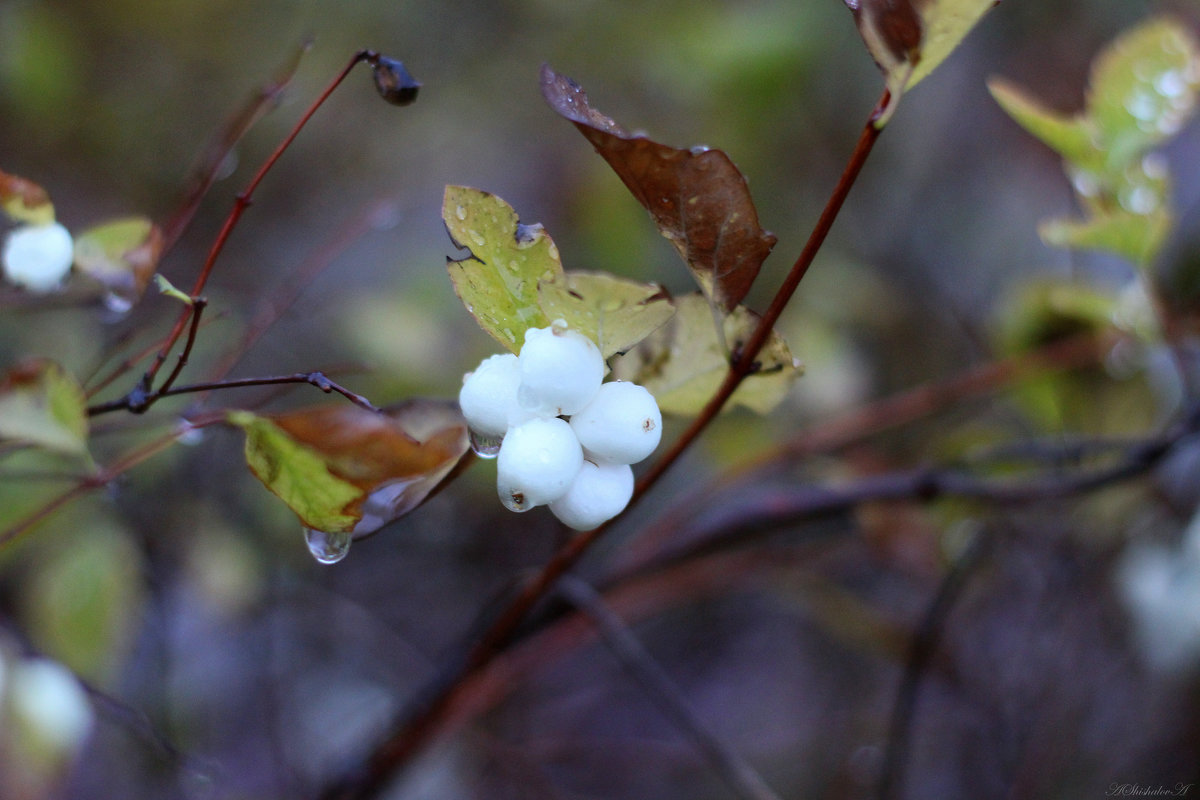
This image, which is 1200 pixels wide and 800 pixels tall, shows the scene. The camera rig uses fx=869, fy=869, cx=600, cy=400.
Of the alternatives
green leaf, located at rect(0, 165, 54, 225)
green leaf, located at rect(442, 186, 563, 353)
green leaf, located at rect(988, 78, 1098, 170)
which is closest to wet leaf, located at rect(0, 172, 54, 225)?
green leaf, located at rect(0, 165, 54, 225)

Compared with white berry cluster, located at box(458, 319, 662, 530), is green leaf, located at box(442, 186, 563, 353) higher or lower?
higher

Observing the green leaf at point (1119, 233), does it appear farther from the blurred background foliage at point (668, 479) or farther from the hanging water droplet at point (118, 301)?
the hanging water droplet at point (118, 301)

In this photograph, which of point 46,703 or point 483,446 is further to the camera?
point 46,703

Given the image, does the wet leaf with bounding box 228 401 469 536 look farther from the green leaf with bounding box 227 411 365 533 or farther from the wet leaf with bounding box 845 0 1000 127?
the wet leaf with bounding box 845 0 1000 127

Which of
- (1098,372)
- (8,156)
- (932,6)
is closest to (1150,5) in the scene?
(1098,372)

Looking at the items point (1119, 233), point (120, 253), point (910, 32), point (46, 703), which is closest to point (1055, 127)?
point (1119, 233)

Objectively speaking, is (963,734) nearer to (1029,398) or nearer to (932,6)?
(1029,398)

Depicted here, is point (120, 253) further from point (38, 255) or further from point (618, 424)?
point (618, 424)
